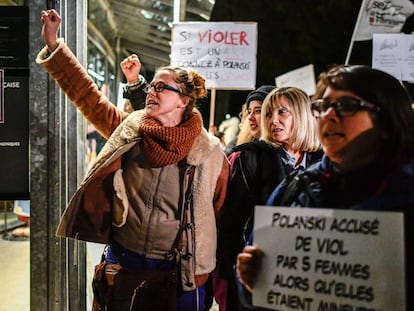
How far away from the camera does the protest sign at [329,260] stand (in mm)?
1495

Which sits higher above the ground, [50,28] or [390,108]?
[50,28]

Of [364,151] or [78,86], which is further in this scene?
[78,86]

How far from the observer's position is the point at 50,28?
2.75m

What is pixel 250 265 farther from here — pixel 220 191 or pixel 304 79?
pixel 304 79

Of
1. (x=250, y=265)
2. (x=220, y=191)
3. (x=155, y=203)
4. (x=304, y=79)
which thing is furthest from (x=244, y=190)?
(x=304, y=79)

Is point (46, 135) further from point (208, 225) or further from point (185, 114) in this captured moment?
point (208, 225)

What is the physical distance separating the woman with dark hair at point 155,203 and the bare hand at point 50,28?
7 centimetres

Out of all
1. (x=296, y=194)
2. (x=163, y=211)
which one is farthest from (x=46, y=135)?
(x=296, y=194)

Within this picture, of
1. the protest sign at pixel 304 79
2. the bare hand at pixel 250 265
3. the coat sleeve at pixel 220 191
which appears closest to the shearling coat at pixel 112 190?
the coat sleeve at pixel 220 191

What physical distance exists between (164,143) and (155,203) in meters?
0.29

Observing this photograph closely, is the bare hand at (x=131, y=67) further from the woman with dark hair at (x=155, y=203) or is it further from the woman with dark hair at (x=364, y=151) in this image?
the woman with dark hair at (x=364, y=151)

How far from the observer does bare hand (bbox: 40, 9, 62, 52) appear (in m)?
2.74

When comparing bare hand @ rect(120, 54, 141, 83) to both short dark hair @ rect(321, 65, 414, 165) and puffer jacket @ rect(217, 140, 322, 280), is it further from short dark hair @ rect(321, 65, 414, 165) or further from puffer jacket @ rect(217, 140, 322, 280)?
short dark hair @ rect(321, 65, 414, 165)

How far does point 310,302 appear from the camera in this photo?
160 centimetres
